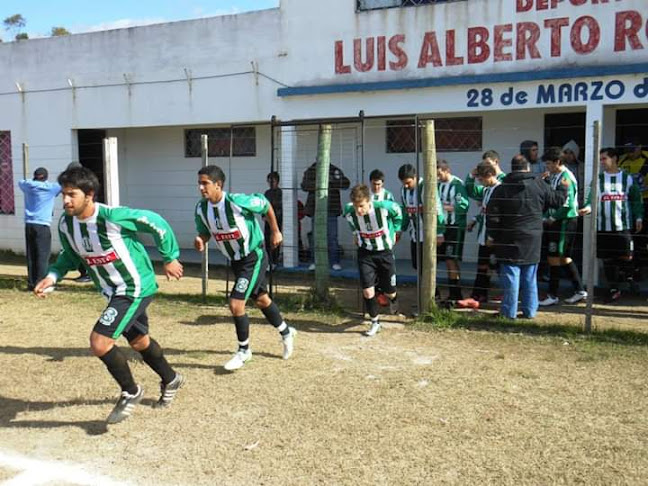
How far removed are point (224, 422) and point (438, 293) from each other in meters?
4.43

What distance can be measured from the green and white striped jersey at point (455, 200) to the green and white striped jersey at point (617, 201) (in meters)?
1.44

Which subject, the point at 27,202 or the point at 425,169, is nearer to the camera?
the point at 425,169

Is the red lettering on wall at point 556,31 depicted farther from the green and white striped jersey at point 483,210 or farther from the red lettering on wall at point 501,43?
the green and white striped jersey at point 483,210

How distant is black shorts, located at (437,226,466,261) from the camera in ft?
29.0

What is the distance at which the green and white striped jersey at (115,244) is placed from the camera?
5.16m

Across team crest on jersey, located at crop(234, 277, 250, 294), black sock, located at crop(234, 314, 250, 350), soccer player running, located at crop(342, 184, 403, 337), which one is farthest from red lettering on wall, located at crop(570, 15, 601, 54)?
black sock, located at crop(234, 314, 250, 350)

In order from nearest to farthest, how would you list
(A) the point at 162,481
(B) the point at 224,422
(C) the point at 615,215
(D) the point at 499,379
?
(A) the point at 162,481
(B) the point at 224,422
(D) the point at 499,379
(C) the point at 615,215

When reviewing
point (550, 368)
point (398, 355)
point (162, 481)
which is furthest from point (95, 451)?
point (550, 368)

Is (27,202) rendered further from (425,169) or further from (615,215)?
(615,215)

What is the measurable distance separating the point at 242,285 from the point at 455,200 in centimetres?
334

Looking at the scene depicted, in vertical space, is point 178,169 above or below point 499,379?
above

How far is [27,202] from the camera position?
10.4 meters

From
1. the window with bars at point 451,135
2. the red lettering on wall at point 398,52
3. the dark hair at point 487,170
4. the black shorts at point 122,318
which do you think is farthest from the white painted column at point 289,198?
the black shorts at point 122,318

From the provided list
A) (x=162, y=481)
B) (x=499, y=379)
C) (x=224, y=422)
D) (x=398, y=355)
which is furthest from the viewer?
(x=398, y=355)
